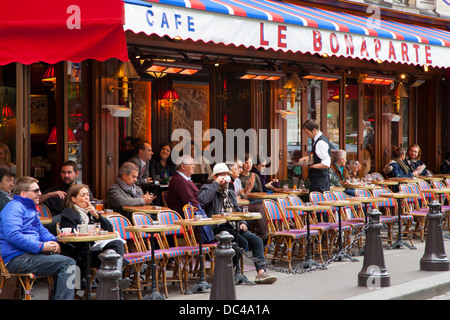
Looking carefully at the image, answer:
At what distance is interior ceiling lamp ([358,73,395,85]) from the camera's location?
14.6 m

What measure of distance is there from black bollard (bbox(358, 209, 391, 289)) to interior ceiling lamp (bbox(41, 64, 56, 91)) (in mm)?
5045

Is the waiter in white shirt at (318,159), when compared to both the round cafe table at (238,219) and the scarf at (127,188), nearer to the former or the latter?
the round cafe table at (238,219)

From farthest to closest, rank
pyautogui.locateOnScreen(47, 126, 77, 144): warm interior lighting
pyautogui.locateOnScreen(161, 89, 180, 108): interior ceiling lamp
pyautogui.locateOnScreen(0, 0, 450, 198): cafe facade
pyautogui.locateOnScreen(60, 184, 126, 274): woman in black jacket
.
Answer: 1. pyautogui.locateOnScreen(161, 89, 180, 108): interior ceiling lamp
2. pyautogui.locateOnScreen(47, 126, 77, 144): warm interior lighting
3. pyautogui.locateOnScreen(0, 0, 450, 198): cafe facade
4. pyautogui.locateOnScreen(60, 184, 126, 274): woman in black jacket

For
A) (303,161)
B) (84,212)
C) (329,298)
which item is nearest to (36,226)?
(84,212)

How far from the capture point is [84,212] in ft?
24.0

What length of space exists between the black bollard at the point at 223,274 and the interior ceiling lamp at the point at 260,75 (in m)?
6.32

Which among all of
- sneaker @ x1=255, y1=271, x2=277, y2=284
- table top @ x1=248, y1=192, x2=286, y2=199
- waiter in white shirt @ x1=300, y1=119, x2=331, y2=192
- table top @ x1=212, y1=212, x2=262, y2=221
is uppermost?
waiter in white shirt @ x1=300, y1=119, x2=331, y2=192

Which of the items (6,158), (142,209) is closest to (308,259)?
(142,209)

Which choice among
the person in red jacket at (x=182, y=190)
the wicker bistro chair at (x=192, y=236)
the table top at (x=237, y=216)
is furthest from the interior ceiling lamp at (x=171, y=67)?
the table top at (x=237, y=216)

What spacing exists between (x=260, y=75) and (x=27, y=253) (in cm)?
658

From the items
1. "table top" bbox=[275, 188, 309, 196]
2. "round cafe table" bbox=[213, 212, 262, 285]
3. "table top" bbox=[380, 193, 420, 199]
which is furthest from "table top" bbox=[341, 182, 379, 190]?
"round cafe table" bbox=[213, 212, 262, 285]

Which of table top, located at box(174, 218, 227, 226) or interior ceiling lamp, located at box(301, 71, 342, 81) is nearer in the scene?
table top, located at box(174, 218, 227, 226)

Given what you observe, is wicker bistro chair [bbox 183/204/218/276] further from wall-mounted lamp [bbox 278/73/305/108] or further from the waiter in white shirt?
wall-mounted lamp [bbox 278/73/305/108]

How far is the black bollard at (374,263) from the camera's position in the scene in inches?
306
